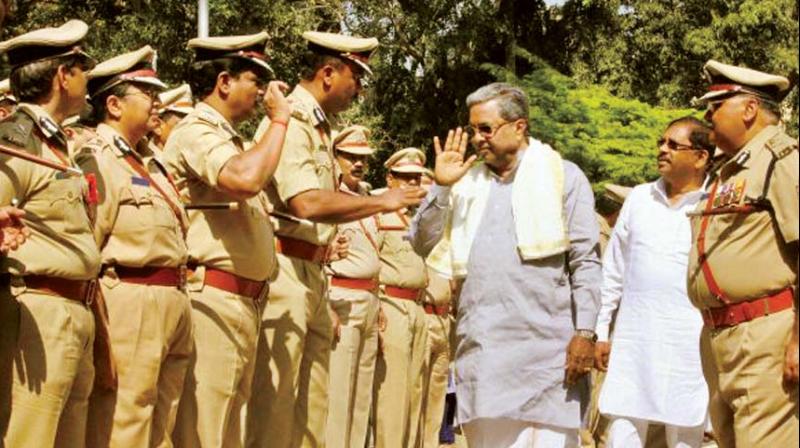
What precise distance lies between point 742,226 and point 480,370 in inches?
59.7

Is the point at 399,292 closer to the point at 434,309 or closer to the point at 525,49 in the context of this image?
the point at 434,309

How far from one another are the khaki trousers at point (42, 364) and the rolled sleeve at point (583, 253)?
2514 millimetres

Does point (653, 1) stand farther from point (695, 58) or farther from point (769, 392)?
point (769, 392)

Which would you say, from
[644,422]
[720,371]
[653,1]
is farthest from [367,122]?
[720,371]

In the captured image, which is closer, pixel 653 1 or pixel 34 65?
pixel 34 65

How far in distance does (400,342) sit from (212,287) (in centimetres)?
488

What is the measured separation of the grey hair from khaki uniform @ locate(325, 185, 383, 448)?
3.09m

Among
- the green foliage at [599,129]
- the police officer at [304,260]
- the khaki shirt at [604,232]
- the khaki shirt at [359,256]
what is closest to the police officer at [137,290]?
the police officer at [304,260]

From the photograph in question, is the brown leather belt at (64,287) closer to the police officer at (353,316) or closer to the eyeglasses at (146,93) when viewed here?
the eyeglasses at (146,93)

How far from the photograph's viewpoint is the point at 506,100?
7.45 metres

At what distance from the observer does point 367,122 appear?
25500 millimetres

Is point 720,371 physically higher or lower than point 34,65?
lower

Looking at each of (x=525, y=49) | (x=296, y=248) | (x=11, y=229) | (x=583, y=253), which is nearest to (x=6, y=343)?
(x=11, y=229)

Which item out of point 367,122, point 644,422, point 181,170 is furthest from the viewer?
point 367,122
